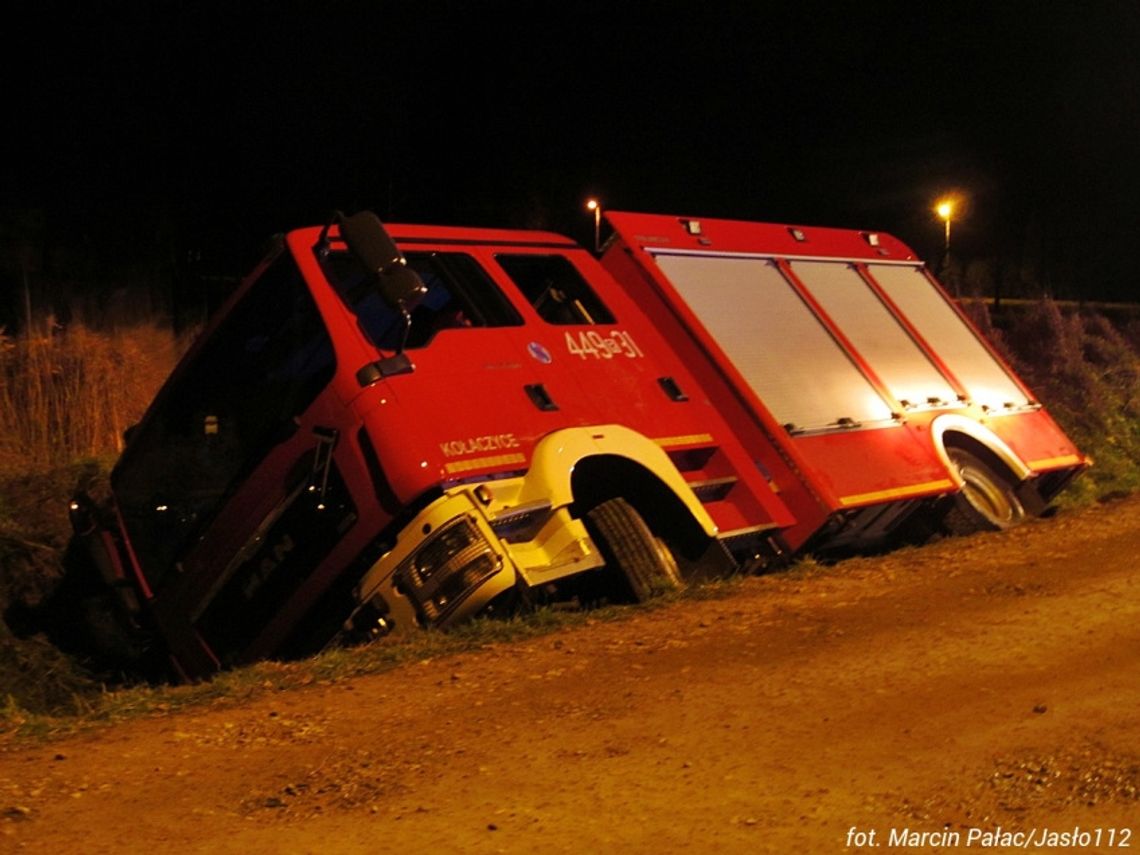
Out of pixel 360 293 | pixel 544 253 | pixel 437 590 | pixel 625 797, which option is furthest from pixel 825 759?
pixel 544 253

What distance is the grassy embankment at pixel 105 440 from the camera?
6.02m

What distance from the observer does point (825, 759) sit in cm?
469

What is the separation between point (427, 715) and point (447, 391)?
175 centimetres

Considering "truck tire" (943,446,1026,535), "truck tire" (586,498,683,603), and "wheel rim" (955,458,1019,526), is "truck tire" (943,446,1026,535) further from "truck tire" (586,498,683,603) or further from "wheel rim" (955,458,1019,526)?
"truck tire" (586,498,683,603)

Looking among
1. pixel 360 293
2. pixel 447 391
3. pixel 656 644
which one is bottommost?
pixel 656 644

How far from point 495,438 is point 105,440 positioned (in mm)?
6222

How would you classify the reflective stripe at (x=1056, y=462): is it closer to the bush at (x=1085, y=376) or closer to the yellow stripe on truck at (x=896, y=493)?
the yellow stripe on truck at (x=896, y=493)

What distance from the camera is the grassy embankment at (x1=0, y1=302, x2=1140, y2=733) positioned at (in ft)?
19.7

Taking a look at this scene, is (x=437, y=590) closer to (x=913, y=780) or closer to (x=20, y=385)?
(x=913, y=780)

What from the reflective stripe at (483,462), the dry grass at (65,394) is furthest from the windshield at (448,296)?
the dry grass at (65,394)

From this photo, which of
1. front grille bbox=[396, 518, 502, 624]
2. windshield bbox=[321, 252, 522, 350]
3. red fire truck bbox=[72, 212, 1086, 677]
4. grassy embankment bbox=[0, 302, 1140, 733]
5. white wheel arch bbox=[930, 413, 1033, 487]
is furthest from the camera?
white wheel arch bbox=[930, 413, 1033, 487]

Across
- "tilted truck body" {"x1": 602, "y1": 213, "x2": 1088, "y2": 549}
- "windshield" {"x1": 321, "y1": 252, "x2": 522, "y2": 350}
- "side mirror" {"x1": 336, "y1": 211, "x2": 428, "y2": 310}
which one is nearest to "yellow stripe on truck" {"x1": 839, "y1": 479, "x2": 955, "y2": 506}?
"tilted truck body" {"x1": 602, "y1": 213, "x2": 1088, "y2": 549}

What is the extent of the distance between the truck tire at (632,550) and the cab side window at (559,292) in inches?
53.7

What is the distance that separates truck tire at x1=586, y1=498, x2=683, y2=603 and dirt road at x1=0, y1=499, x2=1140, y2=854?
8.9 inches
